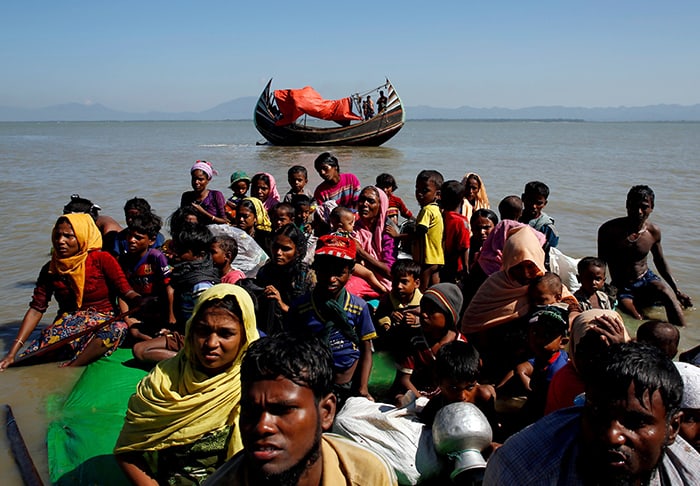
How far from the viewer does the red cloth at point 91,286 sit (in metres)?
4.20

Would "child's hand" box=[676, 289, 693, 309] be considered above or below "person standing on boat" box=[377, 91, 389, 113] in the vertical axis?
below

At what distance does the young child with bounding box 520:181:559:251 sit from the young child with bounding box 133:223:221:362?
3.09 m

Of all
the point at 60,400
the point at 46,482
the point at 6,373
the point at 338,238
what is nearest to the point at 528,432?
the point at 338,238

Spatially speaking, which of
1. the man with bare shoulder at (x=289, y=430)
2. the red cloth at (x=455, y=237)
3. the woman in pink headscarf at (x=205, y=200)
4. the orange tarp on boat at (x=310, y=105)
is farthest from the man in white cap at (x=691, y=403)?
the orange tarp on boat at (x=310, y=105)

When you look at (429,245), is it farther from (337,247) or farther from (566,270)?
(337,247)

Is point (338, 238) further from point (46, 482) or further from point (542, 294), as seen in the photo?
point (46, 482)

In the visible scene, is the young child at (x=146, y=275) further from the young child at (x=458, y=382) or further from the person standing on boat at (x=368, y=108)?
the person standing on boat at (x=368, y=108)

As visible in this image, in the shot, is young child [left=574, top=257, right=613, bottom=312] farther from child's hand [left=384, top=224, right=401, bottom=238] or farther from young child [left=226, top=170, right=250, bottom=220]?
young child [left=226, top=170, right=250, bottom=220]

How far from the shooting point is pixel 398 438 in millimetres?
2752

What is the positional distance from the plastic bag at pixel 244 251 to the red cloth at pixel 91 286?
3.37 feet

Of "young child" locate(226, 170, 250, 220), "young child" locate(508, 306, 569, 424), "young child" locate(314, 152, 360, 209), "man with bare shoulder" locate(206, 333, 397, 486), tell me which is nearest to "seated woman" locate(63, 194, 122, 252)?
"young child" locate(226, 170, 250, 220)

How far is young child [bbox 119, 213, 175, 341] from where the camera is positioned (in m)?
4.43

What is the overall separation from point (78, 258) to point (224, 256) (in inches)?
39.6

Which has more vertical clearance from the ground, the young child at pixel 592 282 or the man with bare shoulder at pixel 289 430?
the man with bare shoulder at pixel 289 430
